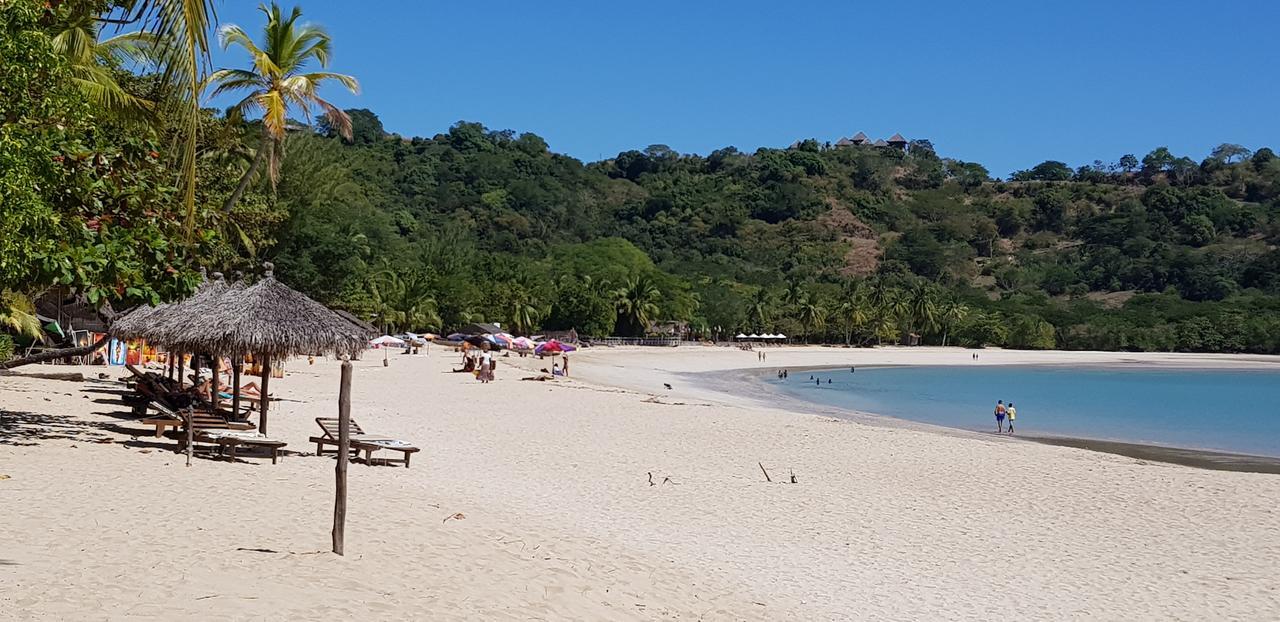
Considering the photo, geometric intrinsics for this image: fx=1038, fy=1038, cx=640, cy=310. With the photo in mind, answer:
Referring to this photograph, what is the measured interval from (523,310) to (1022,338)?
5168 cm

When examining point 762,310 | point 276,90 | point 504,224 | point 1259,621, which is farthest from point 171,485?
point 504,224

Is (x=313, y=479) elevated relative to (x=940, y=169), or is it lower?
lower

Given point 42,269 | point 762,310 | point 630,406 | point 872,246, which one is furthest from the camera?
point 872,246

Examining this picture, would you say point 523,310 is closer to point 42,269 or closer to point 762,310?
point 762,310

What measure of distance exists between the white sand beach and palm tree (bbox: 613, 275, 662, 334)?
200 feet

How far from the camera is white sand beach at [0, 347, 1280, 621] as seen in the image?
625cm

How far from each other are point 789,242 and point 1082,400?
101 metres

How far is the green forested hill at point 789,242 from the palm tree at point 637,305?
0.74 ft

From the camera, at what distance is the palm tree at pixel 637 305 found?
7875cm

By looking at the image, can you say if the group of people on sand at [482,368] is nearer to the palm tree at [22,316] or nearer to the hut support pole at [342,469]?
the palm tree at [22,316]

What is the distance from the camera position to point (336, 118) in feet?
60.8

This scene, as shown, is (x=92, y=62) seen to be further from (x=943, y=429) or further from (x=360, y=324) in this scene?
(x=943, y=429)

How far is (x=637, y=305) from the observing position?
78750 millimetres

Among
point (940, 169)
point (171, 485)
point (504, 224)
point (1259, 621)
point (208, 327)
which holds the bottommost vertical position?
point (1259, 621)
